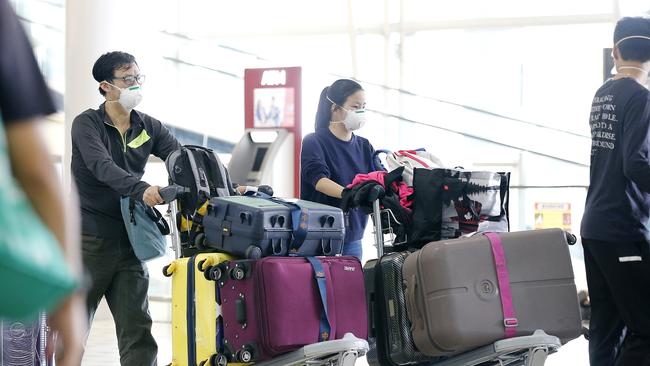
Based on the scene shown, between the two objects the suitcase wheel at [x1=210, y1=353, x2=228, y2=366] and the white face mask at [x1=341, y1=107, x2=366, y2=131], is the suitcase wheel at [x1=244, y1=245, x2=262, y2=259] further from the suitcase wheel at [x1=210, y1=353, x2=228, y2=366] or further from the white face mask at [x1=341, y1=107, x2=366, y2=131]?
the white face mask at [x1=341, y1=107, x2=366, y2=131]

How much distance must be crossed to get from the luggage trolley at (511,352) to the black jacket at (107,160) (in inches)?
39.4

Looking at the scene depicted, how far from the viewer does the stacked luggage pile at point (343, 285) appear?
4.04m

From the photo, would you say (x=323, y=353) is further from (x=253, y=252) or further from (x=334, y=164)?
(x=334, y=164)

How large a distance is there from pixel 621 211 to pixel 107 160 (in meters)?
2.00

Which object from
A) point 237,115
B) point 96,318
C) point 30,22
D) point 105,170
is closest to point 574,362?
point 105,170

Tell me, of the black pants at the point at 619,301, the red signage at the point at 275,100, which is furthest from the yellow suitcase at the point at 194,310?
the red signage at the point at 275,100

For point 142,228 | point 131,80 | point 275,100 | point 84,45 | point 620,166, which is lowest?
point 142,228

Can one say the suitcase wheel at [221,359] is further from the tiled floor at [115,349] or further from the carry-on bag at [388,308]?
the tiled floor at [115,349]

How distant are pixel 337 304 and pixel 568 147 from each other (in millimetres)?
7101

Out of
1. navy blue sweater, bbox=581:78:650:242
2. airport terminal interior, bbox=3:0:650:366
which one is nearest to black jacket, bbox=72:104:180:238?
navy blue sweater, bbox=581:78:650:242

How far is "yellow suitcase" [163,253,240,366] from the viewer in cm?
414

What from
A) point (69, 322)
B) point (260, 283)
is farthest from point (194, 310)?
point (69, 322)

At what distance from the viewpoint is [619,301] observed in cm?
418

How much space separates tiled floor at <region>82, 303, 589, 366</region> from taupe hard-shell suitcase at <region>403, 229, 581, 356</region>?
7.78ft
